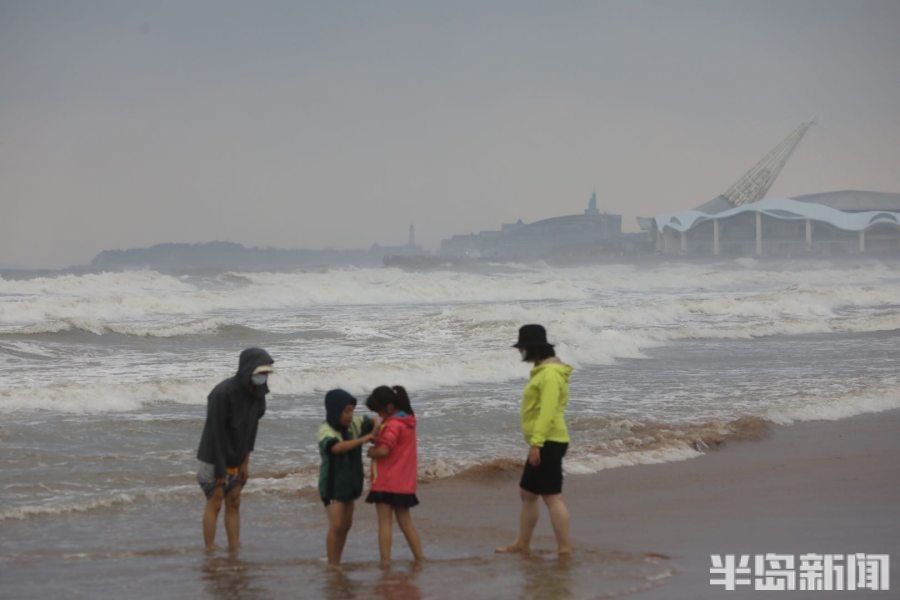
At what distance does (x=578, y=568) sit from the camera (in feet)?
19.4

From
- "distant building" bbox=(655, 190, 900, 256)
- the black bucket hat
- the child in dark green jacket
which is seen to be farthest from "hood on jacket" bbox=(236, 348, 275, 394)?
"distant building" bbox=(655, 190, 900, 256)

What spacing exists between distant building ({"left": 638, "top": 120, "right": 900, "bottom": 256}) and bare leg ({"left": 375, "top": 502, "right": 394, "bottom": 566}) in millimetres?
100139

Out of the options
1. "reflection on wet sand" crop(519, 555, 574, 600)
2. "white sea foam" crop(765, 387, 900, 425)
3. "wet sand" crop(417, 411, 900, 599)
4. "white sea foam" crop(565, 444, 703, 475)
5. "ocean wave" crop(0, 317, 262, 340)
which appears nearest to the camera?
"reflection on wet sand" crop(519, 555, 574, 600)

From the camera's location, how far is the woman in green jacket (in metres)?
6.14

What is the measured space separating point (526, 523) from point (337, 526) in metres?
1.00

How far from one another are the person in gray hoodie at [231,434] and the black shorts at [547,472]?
57.2 inches

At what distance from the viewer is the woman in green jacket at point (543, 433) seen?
6.14m

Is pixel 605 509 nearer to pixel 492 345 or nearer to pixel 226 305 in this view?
pixel 492 345

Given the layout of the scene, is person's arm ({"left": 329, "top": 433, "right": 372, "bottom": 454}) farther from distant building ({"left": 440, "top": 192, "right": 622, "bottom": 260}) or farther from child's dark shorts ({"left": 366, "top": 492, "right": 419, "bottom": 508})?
distant building ({"left": 440, "top": 192, "right": 622, "bottom": 260})

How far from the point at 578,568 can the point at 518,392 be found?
8.15 meters

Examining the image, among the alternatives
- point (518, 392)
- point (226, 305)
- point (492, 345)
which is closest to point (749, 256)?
point (226, 305)

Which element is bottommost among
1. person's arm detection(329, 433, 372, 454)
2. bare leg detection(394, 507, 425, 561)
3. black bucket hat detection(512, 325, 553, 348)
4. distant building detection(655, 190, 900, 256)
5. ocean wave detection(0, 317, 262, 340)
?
bare leg detection(394, 507, 425, 561)

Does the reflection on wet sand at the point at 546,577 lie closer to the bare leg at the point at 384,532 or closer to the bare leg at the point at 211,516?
the bare leg at the point at 384,532

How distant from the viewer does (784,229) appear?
105 meters
